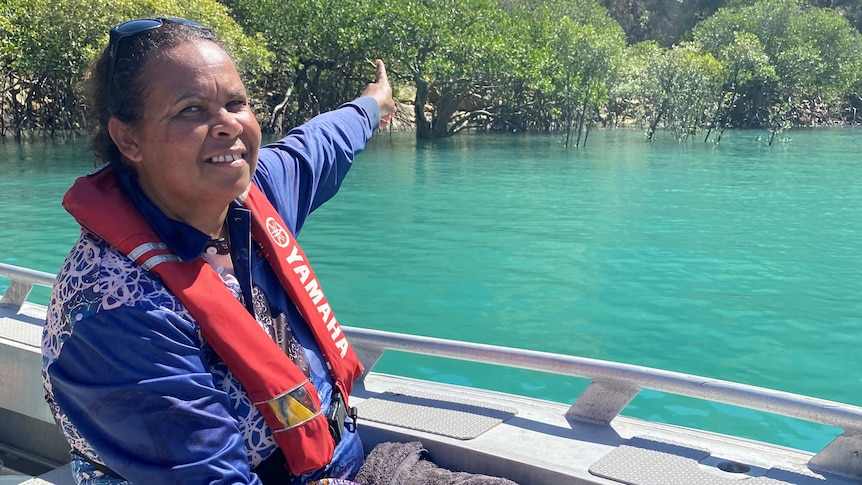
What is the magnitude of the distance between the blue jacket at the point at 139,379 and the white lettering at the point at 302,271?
33 centimetres

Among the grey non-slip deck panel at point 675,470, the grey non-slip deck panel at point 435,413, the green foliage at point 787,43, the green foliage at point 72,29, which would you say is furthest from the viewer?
the green foliage at point 787,43

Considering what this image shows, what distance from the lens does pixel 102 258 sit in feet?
5.90

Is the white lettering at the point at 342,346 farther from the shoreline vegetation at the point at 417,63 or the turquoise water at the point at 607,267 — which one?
the shoreline vegetation at the point at 417,63

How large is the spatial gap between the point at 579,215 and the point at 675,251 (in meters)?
3.48

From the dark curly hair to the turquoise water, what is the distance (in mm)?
4940

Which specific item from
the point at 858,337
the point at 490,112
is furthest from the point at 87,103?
the point at 490,112

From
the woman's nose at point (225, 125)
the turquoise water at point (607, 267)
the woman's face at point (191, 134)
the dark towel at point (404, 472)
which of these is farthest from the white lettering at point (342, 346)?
the turquoise water at point (607, 267)

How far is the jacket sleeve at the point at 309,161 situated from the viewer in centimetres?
249

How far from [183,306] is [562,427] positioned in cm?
149

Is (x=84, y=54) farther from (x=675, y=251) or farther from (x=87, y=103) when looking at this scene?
(x=87, y=103)

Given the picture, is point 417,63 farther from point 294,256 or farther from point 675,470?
point 294,256

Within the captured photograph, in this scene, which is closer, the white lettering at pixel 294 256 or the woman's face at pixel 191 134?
the woman's face at pixel 191 134

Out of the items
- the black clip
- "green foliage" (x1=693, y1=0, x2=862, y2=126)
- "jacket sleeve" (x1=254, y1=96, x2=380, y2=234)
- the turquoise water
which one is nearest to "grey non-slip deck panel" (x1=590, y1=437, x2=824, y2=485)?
the black clip

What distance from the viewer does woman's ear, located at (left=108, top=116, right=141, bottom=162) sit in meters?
1.92
